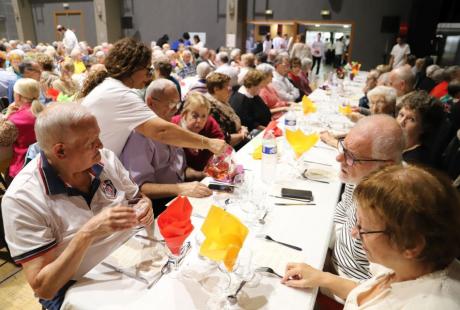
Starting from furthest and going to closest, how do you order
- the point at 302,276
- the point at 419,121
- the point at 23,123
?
the point at 23,123, the point at 419,121, the point at 302,276

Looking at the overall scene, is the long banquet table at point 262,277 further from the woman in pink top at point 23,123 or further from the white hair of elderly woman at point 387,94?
the woman in pink top at point 23,123

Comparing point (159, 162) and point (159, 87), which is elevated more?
point (159, 87)

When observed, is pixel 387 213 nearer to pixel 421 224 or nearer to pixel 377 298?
pixel 421 224

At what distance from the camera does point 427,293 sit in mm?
874

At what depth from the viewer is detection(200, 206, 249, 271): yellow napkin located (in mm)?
1147

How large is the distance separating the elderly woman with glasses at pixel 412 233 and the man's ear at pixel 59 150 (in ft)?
3.83

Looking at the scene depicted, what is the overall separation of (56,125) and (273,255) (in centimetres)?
108

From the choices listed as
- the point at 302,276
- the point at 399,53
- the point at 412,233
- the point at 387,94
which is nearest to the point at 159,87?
the point at 302,276

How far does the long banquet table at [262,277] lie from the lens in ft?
3.79

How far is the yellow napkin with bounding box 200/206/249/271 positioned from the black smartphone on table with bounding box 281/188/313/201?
865mm

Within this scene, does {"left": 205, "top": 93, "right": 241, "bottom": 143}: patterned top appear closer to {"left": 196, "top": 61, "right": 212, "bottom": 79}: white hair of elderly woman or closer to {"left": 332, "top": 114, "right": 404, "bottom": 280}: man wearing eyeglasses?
{"left": 196, "top": 61, "right": 212, "bottom": 79}: white hair of elderly woman

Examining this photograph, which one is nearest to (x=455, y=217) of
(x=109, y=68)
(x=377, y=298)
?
(x=377, y=298)

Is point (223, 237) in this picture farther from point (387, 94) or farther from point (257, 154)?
point (387, 94)

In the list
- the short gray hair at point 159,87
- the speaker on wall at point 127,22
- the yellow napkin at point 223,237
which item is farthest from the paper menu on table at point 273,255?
the speaker on wall at point 127,22
